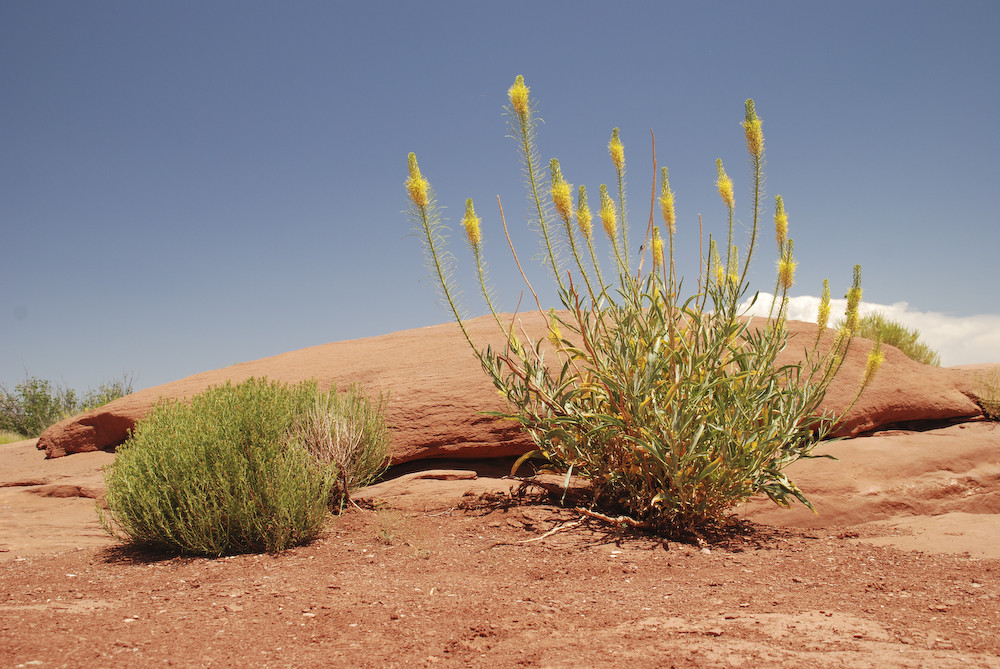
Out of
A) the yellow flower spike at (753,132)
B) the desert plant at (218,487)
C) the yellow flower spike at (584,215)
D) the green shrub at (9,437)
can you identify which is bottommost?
Answer: the green shrub at (9,437)

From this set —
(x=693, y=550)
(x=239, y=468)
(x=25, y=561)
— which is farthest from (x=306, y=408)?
(x=693, y=550)

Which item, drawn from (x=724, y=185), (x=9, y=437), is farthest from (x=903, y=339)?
(x=9, y=437)

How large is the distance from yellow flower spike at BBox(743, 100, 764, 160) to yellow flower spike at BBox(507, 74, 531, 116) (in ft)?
4.43

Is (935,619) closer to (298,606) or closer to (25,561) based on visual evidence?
(298,606)

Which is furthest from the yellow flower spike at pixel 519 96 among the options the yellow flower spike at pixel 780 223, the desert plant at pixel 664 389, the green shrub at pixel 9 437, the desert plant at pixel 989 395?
the green shrub at pixel 9 437

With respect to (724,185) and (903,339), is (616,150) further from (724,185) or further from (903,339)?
(903,339)

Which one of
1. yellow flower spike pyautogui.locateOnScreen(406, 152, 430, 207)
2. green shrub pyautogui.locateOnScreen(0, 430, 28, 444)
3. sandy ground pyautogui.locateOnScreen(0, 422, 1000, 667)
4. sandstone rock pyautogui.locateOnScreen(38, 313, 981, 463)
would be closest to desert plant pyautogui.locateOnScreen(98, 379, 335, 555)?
sandy ground pyautogui.locateOnScreen(0, 422, 1000, 667)

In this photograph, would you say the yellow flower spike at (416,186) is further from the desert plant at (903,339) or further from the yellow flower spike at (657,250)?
the desert plant at (903,339)

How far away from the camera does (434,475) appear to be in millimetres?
5402

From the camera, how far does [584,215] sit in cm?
386

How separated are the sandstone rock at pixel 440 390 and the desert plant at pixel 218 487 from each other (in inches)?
43.8

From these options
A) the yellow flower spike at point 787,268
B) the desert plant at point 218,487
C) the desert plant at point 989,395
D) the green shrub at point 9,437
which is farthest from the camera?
the green shrub at point 9,437

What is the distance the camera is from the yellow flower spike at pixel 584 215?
3.86 meters

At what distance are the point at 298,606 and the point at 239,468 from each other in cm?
130
